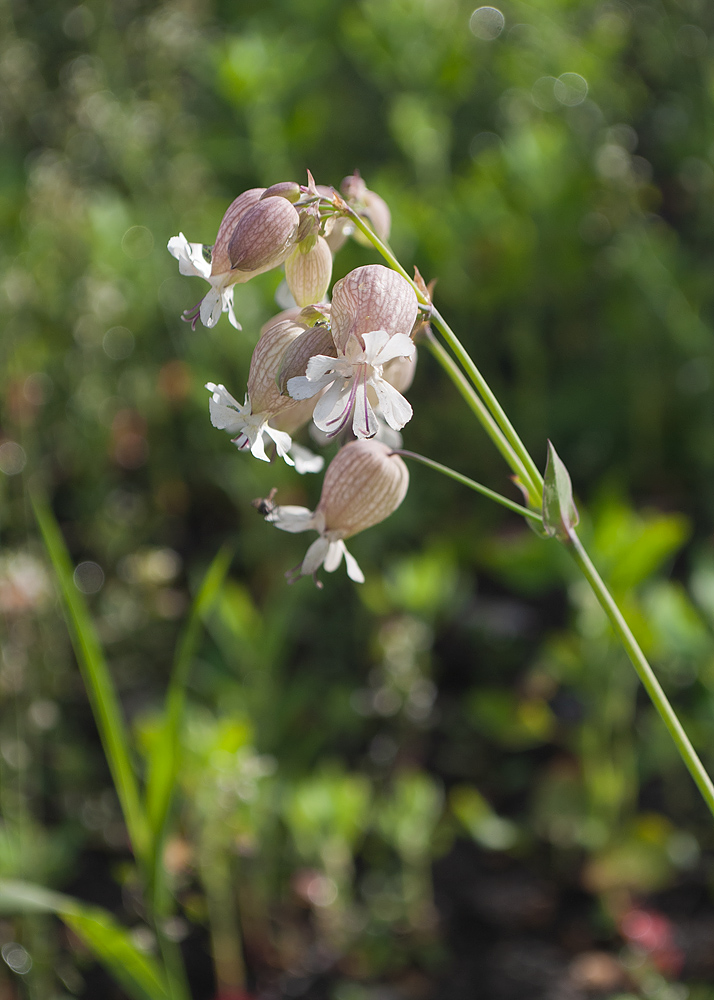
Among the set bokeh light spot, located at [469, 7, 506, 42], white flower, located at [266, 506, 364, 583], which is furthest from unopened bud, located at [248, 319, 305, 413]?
bokeh light spot, located at [469, 7, 506, 42]

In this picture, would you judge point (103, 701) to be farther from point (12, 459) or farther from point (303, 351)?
point (12, 459)

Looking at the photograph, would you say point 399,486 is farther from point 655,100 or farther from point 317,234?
point 655,100

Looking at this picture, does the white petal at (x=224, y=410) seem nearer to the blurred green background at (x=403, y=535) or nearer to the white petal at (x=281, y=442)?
the white petal at (x=281, y=442)

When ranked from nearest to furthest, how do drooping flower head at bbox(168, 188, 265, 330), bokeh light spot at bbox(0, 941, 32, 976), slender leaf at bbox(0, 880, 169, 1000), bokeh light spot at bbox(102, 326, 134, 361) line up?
drooping flower head at bbox(168, 188, 265, 330), slender leaf at bbox(0, 880, 169, 1000), bokeh light spot at bbox(0, 941, 32, 976), bokeh light spot at bbox(102, 326, 134, 361)

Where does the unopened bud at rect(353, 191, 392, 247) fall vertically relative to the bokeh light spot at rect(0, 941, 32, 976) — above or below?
above

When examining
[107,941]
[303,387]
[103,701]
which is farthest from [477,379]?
[107,941]

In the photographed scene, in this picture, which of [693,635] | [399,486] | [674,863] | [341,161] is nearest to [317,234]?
[399,486]

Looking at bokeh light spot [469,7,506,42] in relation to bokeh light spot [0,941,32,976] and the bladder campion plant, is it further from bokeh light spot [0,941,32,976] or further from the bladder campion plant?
bokeh light spot [0,941,32,976]

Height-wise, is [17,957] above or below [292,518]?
below
